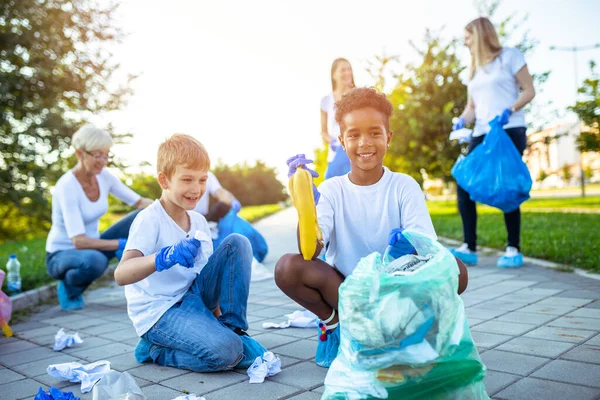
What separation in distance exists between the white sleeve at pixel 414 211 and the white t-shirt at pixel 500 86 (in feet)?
9.43

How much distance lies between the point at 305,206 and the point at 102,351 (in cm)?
163

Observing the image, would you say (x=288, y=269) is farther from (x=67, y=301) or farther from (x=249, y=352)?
(x=67, y=301)

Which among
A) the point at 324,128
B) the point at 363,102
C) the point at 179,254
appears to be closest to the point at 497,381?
the point at 363,102

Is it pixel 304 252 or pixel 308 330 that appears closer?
pixel 304 252

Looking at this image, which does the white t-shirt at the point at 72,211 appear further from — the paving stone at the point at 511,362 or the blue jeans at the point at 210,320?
the paving stone at the point at 511,362

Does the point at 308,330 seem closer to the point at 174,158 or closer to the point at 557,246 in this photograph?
the point at 174,158

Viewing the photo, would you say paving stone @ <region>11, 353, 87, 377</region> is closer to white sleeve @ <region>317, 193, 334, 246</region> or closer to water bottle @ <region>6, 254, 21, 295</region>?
white sleeve @ <region>317, 193, 334, 246</region>

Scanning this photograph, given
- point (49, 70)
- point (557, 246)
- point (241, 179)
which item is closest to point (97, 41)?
point (49, 70)

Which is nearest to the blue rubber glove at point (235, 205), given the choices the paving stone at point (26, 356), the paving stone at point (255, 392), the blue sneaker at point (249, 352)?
the paving stone at point (26, 356)

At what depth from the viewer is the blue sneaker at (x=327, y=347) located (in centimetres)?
244

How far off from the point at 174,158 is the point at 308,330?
4.32 feet

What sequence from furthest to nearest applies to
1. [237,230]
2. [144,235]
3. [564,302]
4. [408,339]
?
[237,230] → [564,302] → [144,235] → [408,339]

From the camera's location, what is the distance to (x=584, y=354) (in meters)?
2.38

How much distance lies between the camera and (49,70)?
430 inches
